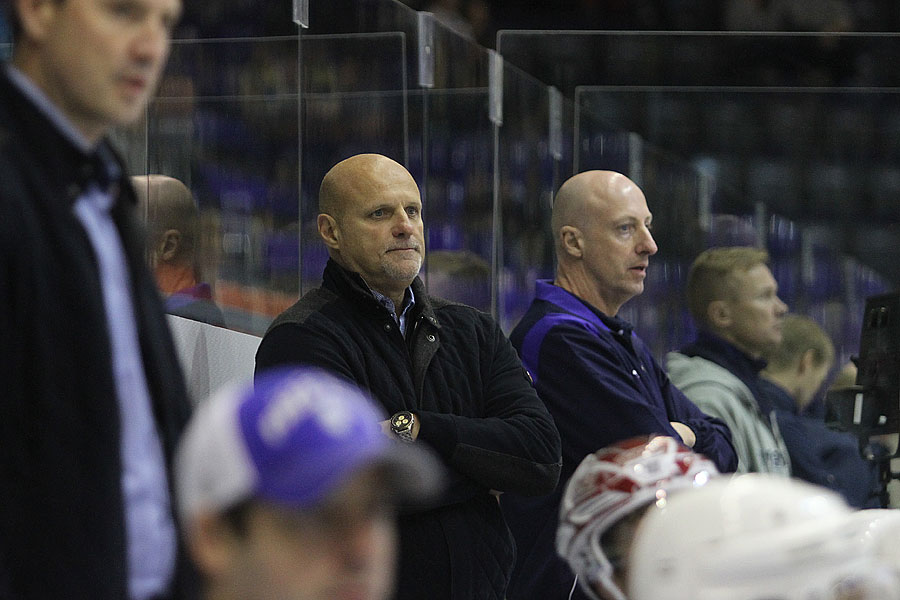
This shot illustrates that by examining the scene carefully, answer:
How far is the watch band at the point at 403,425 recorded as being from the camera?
3152 millimetres

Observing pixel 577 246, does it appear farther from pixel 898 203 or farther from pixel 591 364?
pixel 898 203

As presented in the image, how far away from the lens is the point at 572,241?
14.6ft

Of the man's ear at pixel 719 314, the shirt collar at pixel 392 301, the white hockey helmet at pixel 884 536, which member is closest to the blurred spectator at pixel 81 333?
the white hockey helmet at pixel 884 536

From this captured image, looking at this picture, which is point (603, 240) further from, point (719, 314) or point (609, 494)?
point (609, 494)

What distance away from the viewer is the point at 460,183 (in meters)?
4.84

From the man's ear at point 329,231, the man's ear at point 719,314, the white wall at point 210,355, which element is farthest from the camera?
the man's ear at point 719,314

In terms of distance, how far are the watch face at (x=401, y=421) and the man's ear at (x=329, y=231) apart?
531 mm

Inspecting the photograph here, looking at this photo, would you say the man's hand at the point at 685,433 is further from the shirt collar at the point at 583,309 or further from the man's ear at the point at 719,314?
the man's ear at the point at 719,314

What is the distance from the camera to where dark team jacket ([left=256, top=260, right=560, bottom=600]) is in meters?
3.20

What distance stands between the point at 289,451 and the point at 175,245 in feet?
6.94

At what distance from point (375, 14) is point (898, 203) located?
7.27 feet

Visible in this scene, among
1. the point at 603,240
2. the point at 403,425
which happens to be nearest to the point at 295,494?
the point at 403,425

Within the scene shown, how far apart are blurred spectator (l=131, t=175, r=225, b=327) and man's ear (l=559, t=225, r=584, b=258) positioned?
1373mm

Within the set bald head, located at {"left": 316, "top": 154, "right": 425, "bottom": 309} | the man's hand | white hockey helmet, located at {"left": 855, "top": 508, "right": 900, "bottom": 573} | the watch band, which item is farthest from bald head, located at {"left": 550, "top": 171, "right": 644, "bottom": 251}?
white hockey helmet, located at {"left": 855, "top": 508, "right": 900, "bottom": 573}
